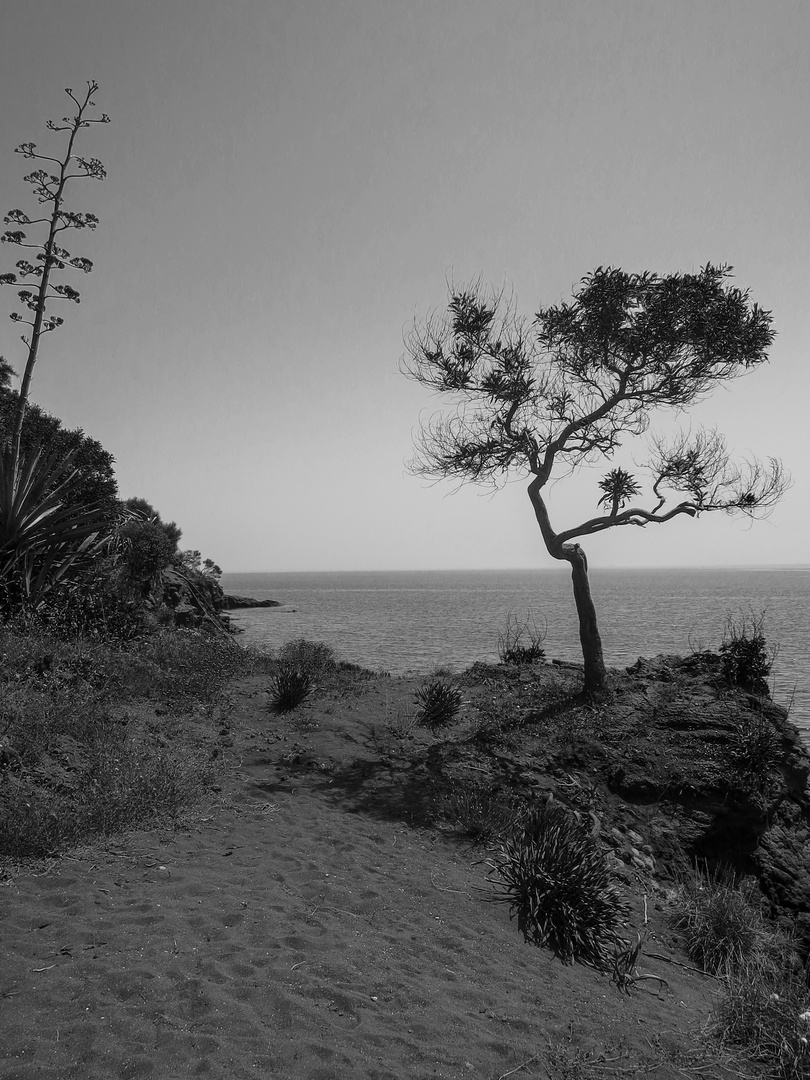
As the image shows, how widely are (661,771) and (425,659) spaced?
16.7 meters

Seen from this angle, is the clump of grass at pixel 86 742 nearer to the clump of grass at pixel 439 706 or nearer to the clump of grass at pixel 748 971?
the clump of grass at pixel 439 706

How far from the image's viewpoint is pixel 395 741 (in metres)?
11.5

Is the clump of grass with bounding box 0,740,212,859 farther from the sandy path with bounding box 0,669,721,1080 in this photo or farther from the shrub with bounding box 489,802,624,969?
the shrub with bounding box 489,802,624,969

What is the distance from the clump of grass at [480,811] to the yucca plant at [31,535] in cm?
899

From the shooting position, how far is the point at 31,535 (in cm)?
1321

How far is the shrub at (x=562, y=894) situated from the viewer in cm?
573

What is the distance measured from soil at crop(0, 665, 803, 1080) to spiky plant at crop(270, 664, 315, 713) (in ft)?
10.9

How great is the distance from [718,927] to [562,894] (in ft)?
6.35

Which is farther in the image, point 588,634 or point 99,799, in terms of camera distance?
point 588,634

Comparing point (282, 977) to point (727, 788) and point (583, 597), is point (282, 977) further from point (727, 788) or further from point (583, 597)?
point (583, 597)

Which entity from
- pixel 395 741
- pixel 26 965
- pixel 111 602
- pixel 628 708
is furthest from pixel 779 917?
pixel 111 602

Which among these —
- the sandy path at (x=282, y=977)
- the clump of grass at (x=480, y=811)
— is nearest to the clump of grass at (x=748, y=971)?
the sandy path at (x=282, y=977)

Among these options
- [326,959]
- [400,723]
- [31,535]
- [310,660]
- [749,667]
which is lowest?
[400,723]

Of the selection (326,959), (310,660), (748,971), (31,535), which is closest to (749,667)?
(748,971)
